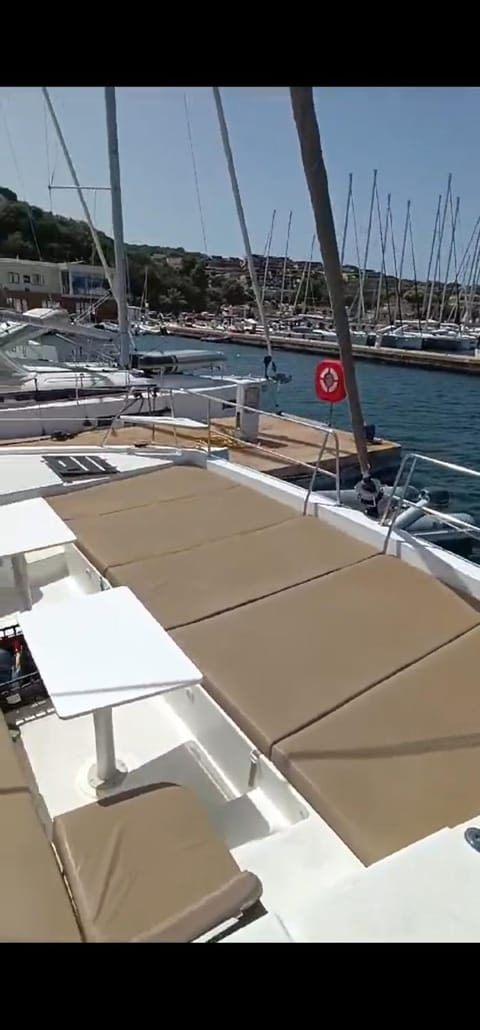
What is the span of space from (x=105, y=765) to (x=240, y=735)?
0.68m

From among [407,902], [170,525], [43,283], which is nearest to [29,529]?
[170,525]

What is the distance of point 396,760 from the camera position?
92.0 inches

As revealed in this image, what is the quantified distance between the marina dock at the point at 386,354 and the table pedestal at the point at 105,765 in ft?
110

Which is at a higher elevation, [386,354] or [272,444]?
[386,354]

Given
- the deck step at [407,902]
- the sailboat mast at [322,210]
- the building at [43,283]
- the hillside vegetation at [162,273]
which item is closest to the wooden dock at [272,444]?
the sailboat mast at [322,210]

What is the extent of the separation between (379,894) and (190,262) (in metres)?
94.0

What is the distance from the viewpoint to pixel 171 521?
15.7ft

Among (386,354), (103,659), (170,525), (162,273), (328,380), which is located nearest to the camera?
(103,659)

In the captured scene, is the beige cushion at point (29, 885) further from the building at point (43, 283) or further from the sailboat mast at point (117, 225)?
the building at point (43, 283)

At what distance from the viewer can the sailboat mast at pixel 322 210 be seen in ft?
6.77

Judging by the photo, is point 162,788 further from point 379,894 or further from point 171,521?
point 171,521

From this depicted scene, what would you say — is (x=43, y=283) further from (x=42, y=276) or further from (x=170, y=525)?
(x=170, y=525)
